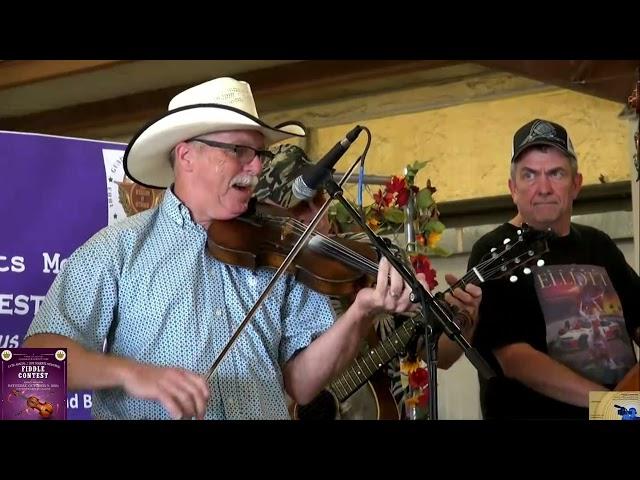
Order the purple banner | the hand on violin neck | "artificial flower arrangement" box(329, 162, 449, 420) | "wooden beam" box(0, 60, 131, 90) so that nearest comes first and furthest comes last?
the hand on violin neck, the purple banner, "artificial flower arrangement" box(329, 162, 449, 420), "wooden beam" box(0, 60, 131, 90)

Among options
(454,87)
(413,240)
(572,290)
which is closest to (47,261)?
(413,240)

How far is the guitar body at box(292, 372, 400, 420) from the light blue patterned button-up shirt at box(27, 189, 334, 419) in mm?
488

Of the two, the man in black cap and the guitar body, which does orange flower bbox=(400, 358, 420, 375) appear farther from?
the man in black cap

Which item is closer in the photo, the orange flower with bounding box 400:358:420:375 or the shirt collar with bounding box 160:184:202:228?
the shirt collar with bounding box 160:184:202:228

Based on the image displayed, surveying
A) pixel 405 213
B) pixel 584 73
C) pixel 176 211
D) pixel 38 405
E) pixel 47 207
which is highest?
pixel 584 73

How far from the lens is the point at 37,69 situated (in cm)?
333

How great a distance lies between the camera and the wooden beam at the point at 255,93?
3271 mm

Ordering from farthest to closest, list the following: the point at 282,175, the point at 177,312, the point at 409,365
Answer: the point at 409,365
the point at 282,175
the point at 177,312

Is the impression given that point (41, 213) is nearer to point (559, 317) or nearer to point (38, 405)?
point (38, 405)

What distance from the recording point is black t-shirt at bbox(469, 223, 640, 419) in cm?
273

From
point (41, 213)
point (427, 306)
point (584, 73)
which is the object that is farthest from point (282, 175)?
point (584, 73)

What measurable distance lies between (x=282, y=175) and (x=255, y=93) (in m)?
0.90

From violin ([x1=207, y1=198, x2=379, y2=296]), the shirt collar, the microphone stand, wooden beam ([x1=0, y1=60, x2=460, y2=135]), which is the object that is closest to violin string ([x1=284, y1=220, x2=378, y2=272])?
violin ([x1=207, y1=198, x2=379, y2=296])

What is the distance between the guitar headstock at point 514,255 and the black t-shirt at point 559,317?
0.45 feet
